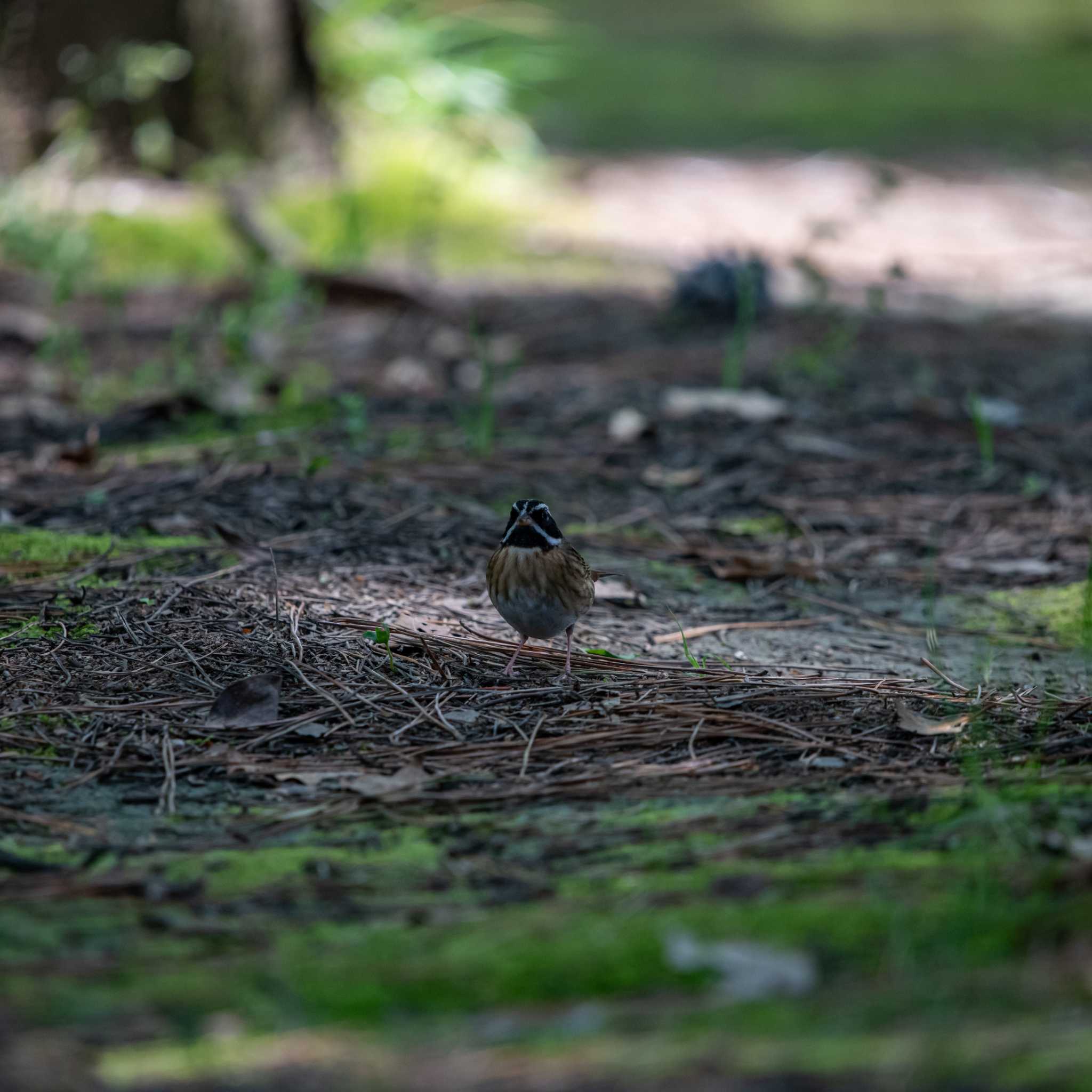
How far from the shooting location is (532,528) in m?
3.37

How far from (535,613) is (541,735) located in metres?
0.47

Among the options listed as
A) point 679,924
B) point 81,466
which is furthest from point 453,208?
point 679,924

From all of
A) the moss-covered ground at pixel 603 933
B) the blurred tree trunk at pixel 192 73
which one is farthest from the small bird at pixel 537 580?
the blurred tree trunk at pixel 192 73

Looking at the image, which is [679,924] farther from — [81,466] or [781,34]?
[781,34]

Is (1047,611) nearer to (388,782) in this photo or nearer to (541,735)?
(541,735)

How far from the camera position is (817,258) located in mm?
8195

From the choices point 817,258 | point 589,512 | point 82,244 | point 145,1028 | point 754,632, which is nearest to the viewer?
point 145,1028

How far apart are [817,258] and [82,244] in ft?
14.1

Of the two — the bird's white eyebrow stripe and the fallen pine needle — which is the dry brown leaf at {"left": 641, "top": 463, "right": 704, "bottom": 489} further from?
the bird's white eyebrow stripe

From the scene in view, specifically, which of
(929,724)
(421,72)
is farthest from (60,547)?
(421,72)

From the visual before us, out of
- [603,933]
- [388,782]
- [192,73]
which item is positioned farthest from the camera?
[192,73]

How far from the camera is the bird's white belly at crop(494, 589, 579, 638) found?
318 cm

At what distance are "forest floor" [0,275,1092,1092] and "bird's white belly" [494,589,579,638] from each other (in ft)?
0.27

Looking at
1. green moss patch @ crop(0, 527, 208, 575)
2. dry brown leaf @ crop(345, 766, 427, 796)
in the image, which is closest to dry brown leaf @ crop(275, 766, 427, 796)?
dry brown leaf @ crop(345, 766, 427, 796)
